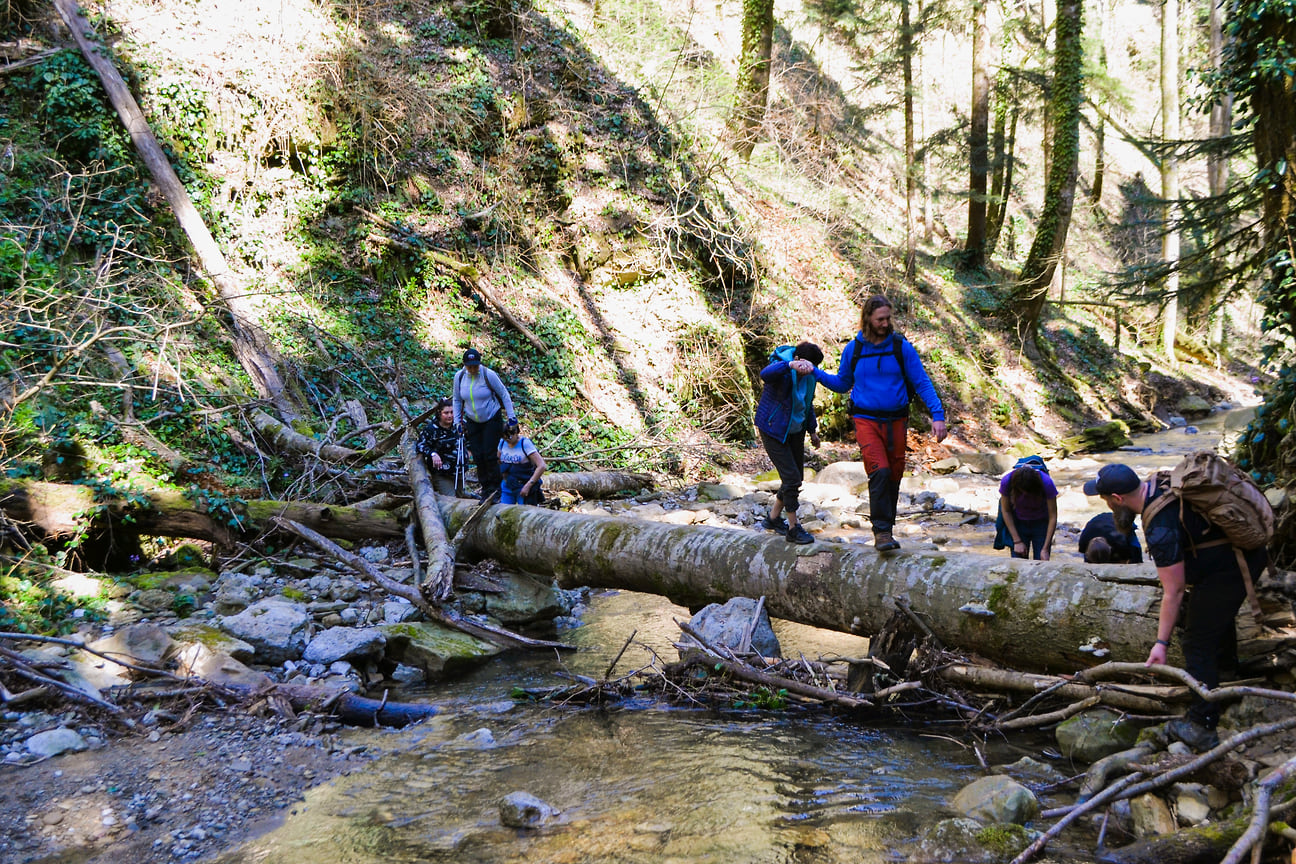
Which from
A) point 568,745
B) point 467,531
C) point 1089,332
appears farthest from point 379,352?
point 1089,332

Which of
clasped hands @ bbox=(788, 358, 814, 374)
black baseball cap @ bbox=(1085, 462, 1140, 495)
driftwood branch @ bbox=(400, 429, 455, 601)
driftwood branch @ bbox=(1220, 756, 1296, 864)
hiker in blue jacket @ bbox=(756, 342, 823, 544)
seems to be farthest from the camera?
driftwood branch @ bbox=(400, 429, 455, 601)

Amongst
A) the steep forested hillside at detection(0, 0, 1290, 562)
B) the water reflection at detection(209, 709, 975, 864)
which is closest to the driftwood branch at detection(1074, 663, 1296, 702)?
the water reflection at detection(209, 709, 975, 864)

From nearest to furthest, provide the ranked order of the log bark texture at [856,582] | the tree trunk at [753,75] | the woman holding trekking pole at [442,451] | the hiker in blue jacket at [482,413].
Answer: the log bark texture at [856,582] < the hiker in blue jacket at [482,413] < the woman holding trekking pole at [442,451] < the tree trunk at [753,75]

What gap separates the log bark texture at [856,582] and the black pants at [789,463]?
337 mm

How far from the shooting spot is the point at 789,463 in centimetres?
598

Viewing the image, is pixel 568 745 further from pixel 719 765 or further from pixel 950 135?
pixel 950 135

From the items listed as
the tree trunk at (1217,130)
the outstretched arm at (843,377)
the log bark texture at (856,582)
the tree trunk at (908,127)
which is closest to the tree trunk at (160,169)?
the log bark texture at (856,582)

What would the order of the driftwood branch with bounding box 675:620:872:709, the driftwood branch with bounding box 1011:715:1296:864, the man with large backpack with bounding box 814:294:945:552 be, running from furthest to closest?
1. the man with large backpack with bounding box 814:294:945:552
2. the driftwood branch with bounding box 675:620:872:709
3. the driftwood branch with bounding box 1011:715:1296:864

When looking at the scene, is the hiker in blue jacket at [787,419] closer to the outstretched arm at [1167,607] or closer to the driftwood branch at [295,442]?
the outstretched arm at [1167,607]

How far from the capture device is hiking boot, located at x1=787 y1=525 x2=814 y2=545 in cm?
564

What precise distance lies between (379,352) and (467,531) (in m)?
5.86

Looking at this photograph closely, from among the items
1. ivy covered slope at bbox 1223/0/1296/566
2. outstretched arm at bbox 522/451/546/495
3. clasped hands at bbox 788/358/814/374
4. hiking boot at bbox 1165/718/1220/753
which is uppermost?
ivy covered slope at bbox 1223/0/1296/566

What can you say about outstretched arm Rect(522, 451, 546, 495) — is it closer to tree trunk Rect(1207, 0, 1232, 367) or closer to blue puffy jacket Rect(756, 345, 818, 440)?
blue puffy jacket Rect(756, 345, 818, 440)

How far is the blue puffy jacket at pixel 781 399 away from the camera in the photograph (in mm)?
5918
